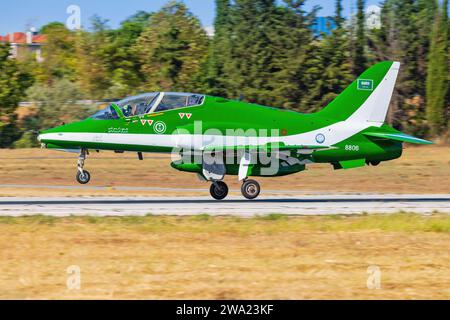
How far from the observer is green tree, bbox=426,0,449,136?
53.1 m

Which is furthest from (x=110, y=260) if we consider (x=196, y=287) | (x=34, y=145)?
(x=34, y=145)

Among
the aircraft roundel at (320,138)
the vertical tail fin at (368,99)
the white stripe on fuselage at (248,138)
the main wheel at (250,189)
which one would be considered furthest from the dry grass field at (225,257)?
the vertical tail fin at (368,99)

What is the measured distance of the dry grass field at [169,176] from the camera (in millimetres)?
32188

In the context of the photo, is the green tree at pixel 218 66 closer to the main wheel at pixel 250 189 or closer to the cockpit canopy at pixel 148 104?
the main wheel at pixel 250 189

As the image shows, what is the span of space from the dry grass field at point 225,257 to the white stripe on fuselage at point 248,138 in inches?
179

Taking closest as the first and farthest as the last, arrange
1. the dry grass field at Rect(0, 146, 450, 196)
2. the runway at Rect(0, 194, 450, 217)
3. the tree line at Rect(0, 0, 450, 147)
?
the runway at Rect(0, 194, 450, 217)
the dry grass field at Rect(0, 146, 450, 196)
the tree line at Rect(0, 0, 450, 147)

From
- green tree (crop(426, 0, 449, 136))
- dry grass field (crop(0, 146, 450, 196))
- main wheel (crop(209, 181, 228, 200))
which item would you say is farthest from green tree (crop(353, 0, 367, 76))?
main wheel (crop(209, 181, 228, 200))

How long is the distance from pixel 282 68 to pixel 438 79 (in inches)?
439

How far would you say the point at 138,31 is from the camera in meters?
90.9

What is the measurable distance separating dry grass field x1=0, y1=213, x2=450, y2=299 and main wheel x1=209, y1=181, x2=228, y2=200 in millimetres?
5085

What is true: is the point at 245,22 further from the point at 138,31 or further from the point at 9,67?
the point at 138,31

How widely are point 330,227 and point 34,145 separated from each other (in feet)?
124

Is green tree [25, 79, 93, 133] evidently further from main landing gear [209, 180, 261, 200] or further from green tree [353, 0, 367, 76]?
main landing gear [209, 180, 261, 200]

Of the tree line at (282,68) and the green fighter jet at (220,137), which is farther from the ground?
the tree line at (282,68)
